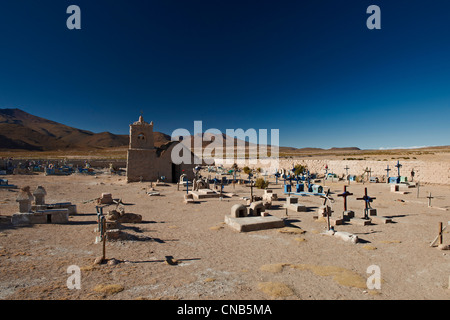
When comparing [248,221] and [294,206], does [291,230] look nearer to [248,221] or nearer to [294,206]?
[248,221]

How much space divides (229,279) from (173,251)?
2.89 metres

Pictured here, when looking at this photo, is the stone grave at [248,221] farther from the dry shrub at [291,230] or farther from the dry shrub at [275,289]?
the dry shrub at [275,289]

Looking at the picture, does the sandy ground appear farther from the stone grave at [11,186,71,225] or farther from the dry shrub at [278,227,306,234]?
the stone grave at [11,186,71,225]

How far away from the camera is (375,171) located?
38.6m

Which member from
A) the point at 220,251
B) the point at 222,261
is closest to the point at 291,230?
the point at 220,251

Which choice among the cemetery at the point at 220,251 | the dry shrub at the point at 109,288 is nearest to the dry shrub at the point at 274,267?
the cemetery at the point at 220,251

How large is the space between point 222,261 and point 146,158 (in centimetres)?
2303

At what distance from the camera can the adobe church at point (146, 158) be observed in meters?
28.4

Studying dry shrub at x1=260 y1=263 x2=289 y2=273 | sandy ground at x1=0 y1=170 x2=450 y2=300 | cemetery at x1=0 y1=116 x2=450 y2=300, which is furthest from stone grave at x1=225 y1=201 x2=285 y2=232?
dry shrub at x1=260 y1=263 x2=289 y2=273

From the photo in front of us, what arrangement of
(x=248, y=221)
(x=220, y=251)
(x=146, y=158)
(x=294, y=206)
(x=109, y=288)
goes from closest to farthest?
(x=109, y=288) < (x=220, y=251) < (x=248, y=221) < (x=294, y=206) < (x=146, y=158)

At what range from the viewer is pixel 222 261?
25.5 ft

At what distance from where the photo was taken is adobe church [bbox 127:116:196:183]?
28359 millimetres
